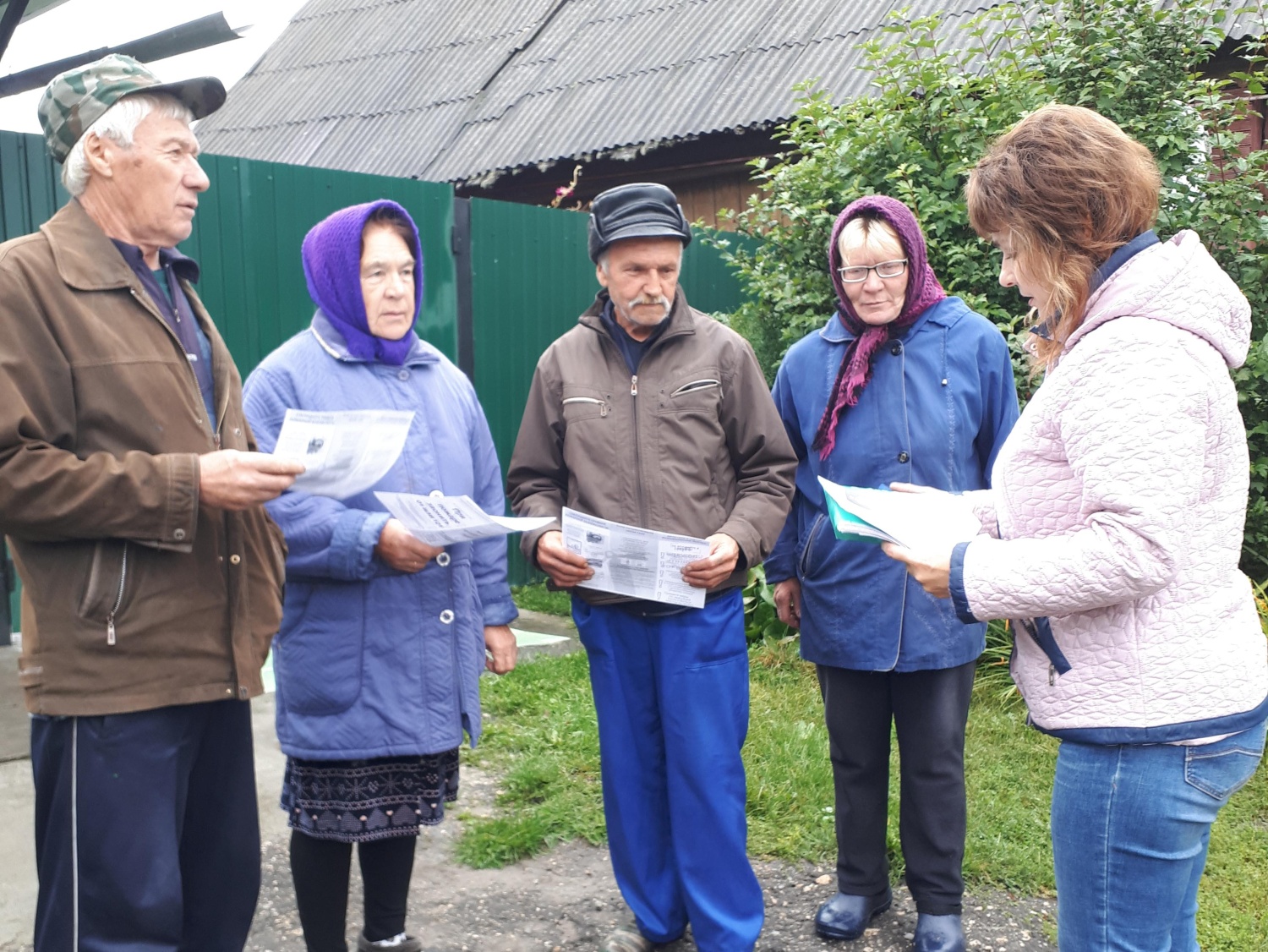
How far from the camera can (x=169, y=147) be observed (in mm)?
2273

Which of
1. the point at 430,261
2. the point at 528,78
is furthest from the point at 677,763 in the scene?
the point at 528,78

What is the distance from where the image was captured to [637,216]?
3.00 m

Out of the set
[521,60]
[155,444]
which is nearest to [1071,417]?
[155,444]

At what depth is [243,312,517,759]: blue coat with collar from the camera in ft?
8.76

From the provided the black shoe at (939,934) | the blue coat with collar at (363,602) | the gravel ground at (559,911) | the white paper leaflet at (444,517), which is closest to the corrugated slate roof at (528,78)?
the gravel ground at (559,911)

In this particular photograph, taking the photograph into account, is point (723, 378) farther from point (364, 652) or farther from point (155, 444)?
point (155, 444)

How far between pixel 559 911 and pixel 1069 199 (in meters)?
2.53

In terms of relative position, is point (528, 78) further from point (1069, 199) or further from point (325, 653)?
point (1069, 199)

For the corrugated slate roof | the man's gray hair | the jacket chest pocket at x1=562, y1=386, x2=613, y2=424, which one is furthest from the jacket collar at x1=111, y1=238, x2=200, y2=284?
the corrugated slate roof

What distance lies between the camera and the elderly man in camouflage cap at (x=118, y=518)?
79.8 inches

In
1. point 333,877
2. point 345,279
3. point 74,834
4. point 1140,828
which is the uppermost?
point 345,279

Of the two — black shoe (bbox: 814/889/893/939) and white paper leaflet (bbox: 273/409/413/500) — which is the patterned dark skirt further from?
black shoe (bbox: 814/889/893/939)

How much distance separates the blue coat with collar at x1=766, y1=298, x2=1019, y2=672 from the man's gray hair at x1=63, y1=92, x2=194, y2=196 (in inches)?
73.7

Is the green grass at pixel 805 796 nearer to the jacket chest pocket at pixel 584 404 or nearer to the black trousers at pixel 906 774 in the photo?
the black trousers at pixel 906 774
